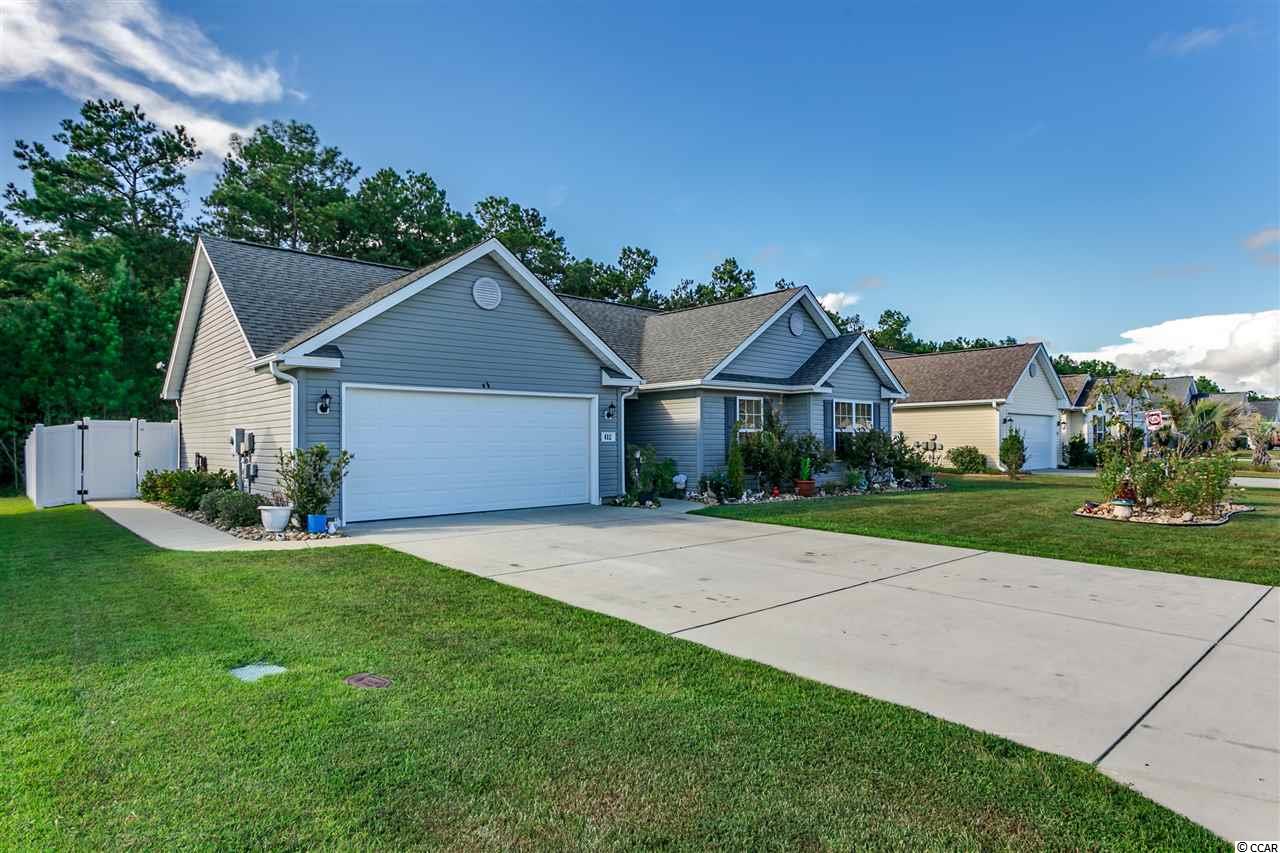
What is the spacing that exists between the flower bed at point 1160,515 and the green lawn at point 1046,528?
274 mm

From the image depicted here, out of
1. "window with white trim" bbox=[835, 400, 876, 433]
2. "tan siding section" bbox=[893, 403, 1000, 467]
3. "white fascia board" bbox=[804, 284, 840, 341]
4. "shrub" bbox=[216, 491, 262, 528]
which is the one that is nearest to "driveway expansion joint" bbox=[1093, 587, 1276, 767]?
"shrub" bbox=[216, 491, 262, 528]

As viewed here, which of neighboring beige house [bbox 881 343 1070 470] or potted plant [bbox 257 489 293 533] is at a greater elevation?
neighboring beige house [bbox 881 343 1070 470]

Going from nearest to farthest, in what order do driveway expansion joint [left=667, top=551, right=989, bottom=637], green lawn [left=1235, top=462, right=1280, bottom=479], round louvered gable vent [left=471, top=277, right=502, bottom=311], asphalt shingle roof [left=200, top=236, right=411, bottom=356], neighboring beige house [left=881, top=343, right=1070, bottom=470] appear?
1. driveway expansion joint [left=667, top=551, right=989, bottom=637]
2. asphalt shingle roof [left=200, top=236, right=411, bottom=356]
3. round louvered gable vent [left=471, top=277, right=502, bottom=311]
4. neighboring beige house [left=881, top=343, right=1070, bottom=470]
5. green lawn [left=1235, top=462, right=1280, bottom=479]

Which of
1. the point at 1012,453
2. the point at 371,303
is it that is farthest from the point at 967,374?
the point at 371,303

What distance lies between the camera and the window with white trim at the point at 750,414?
1641cm

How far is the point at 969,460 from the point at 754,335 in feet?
41.2

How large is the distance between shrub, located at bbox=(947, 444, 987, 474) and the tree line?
779 inches

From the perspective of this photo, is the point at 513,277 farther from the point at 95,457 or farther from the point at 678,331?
the point at 95,457

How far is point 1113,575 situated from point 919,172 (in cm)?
1209

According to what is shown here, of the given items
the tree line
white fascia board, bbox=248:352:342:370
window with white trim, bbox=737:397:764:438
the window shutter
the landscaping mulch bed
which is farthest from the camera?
the tree line

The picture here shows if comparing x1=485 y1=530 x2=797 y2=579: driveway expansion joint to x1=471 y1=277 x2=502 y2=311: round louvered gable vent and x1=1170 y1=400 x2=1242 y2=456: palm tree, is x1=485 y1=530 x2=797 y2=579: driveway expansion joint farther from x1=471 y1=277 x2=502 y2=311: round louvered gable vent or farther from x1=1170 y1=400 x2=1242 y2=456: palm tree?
x1=1170 y1=400 x2=1242 y2=456: palm tree

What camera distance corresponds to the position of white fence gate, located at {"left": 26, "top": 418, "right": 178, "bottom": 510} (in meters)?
15.5

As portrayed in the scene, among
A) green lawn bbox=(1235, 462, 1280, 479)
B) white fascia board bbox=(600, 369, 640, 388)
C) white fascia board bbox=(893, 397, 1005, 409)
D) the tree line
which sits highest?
the tree line

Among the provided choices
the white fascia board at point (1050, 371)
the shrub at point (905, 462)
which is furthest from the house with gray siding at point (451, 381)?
the white fascia board at point (1050, 371)
